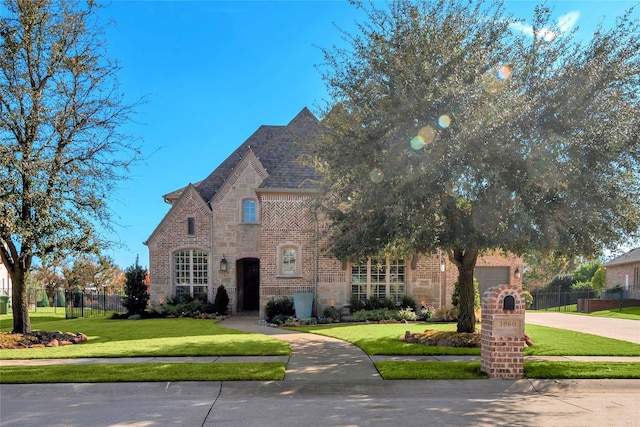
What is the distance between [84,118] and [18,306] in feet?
19.0

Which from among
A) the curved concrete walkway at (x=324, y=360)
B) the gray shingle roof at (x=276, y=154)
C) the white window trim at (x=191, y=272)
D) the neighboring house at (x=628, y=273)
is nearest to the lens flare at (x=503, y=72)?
the curved concrete walkway at (x=324, y=360)

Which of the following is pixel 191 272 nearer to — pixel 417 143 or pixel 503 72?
pixel 417 143

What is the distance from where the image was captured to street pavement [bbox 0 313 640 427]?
6.06 metres

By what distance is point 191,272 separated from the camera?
23.4m

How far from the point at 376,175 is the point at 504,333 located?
3959 millimetres

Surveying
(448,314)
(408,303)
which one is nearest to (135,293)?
(408,303)

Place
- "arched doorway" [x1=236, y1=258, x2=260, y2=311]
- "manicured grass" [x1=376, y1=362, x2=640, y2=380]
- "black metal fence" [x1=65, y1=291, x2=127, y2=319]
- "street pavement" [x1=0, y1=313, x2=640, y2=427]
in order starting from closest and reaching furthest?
"street pavement" [x1=0, y1=313, x2=640, y2=427], "manicured grass" [x1=376, y1=362, x2=640, y2=380], "arched doorway" [x1=236, y1=258, x2=260, y2=311], "black metal fence" [x1=65, y1=291, x2=127, y2=319]

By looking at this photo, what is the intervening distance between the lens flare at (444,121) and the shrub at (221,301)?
15.5m

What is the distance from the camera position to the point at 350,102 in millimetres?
10664

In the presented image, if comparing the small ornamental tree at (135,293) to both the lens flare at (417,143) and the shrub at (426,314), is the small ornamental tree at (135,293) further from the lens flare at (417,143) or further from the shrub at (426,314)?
the lens flare at (417,143)

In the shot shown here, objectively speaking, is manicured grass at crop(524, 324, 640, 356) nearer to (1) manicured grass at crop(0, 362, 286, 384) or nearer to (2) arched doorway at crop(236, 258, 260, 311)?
(1) manicured grass at crop(0, 362, 286, 384)

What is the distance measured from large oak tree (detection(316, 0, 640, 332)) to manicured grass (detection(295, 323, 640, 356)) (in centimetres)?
239

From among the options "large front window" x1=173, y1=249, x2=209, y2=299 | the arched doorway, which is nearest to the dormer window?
the arched doorway

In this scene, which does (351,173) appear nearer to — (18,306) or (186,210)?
(18,306)
